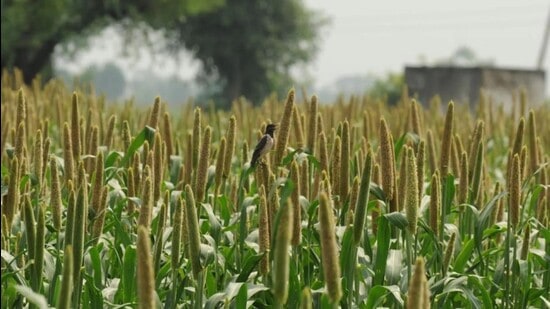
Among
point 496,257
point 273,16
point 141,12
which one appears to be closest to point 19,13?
point 141,12

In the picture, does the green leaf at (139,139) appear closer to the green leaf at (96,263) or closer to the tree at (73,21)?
the green leaf at (96,263)

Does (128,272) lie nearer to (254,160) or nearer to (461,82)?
(254,160)

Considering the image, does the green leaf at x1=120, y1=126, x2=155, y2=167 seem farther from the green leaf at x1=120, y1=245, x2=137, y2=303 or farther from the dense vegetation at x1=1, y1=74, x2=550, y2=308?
the green leaf at x1=120, y1=245, x2=137, y2=303

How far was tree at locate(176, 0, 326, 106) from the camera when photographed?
47.1 metres

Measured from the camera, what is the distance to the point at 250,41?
46.9m

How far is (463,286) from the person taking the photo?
3.37 metres

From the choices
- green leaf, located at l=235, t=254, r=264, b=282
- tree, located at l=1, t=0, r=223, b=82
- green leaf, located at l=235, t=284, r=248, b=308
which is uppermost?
tree, located at l=1, t=0, r=223, b=82

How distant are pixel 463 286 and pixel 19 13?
1029 inches

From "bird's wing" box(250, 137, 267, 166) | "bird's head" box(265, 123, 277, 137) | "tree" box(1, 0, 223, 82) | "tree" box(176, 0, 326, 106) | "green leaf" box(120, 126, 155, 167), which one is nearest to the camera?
"bird's wing" box(250, 137, 267, 166)

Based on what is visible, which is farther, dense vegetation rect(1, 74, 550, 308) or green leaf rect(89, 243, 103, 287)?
green leaf rect(89, 243, 103, 287)

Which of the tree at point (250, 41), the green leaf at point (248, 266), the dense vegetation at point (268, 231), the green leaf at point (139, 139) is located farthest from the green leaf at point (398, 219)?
the tree at point (250, 41)

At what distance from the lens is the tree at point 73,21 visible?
31.0m

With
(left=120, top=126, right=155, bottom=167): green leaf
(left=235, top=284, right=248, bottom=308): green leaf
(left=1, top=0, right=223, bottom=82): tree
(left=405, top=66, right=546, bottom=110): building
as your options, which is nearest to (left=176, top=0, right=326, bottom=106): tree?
(left=1, top=0, right=223, bottom=82): tree

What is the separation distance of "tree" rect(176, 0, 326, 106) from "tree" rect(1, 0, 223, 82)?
35.2 ft
